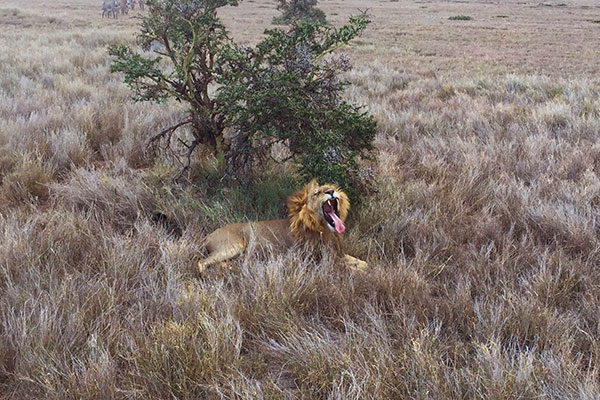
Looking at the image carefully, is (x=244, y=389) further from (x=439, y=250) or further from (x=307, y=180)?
(x=307, y=180)

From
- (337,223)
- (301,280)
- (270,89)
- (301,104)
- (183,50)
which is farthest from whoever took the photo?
(183,50)

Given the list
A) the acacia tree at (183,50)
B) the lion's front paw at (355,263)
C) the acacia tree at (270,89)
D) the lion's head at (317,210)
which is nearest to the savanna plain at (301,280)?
the lion's front paw at (355,263)

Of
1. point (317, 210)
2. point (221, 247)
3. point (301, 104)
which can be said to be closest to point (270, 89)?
point (301, 104)

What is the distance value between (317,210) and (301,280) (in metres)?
0.54

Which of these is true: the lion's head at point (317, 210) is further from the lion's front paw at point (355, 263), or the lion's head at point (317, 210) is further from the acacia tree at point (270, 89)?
the acacia tree at point (270, 89)

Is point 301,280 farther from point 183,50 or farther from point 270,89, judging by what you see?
point 183,50

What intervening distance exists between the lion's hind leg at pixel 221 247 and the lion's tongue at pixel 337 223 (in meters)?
0.64

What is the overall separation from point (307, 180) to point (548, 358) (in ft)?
7.07

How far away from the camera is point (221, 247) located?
309cm

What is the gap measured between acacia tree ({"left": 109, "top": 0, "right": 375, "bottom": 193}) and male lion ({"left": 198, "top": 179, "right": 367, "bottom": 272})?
449 millimetres

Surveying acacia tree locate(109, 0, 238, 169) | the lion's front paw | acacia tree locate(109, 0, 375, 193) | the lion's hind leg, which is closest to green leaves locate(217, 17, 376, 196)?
acacia tree locate(109, 0, 375, 193)

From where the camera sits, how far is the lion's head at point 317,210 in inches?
116

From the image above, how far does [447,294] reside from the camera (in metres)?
2.59

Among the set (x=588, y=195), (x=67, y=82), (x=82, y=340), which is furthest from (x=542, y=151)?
(x=67, y=82)
